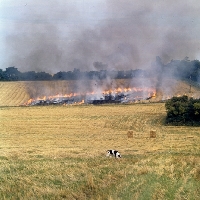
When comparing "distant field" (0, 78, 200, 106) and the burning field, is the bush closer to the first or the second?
the burning field

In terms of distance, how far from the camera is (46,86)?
10331cm

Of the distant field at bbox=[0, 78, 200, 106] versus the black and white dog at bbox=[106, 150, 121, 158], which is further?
the distant field at bbox=[0, 78, 200, 106]

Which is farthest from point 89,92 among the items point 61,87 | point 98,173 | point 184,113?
point 98,173

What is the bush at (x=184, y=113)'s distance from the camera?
1527 inches

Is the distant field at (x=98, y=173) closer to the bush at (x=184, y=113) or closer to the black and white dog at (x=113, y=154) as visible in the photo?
the black and white dog at (x=113, y=154)

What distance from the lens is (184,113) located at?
3972 centimetres

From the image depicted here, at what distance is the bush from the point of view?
127 ft

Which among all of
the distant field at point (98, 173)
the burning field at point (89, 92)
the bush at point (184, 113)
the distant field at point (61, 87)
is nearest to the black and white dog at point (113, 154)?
the distant field at point (98, 173)

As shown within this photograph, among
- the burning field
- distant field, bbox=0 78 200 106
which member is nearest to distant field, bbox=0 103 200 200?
the burning field

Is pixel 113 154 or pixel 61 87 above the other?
pixel 61 87

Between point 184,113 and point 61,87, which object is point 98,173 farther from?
point 61,87

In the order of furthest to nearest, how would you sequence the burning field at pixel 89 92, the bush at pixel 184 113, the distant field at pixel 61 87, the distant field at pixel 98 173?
the distant field at pixel 61 87, the burning field at pixel 89 92, the bush at pixel 184 113, the distant field at pixel 98 173

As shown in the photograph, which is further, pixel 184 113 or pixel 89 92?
pixel 89 92

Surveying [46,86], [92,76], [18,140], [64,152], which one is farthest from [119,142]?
[92,76]
